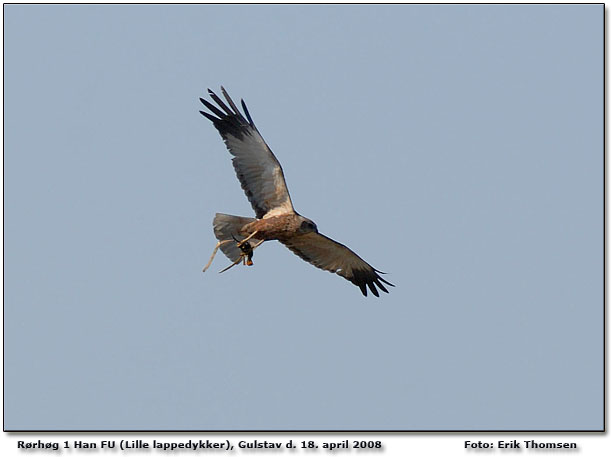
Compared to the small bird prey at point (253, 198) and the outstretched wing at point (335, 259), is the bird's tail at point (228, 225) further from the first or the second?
the outstretched wing at point (335, 259)

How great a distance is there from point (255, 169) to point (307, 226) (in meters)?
1.21

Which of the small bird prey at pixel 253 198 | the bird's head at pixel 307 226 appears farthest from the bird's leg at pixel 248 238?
the bird's head at pixel 307 226

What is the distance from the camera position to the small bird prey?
15.6 m

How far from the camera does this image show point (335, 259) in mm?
17188

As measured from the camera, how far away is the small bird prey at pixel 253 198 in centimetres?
1564

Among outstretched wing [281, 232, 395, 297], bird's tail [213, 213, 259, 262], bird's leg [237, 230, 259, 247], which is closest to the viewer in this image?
bird's leg [237, 230, 259, 247]

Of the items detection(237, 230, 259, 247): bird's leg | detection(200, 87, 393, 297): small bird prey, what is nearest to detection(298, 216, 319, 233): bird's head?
detection(200, 87, 393, 297): small bird prey

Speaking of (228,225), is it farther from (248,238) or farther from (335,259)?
(335,259)

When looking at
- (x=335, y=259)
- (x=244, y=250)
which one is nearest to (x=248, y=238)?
(x=244, y=250)

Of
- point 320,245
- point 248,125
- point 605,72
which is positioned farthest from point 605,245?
point 248,125

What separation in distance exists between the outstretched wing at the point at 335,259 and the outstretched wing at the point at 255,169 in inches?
27.0

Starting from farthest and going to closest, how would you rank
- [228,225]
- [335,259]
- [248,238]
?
[335,259]
[228,225]
[248,238]

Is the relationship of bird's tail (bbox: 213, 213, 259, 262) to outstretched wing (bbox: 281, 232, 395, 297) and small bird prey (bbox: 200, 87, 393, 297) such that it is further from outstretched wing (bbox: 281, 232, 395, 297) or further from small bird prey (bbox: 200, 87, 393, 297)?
outstretched wing (bbox: 281, 232, 395, 297)
